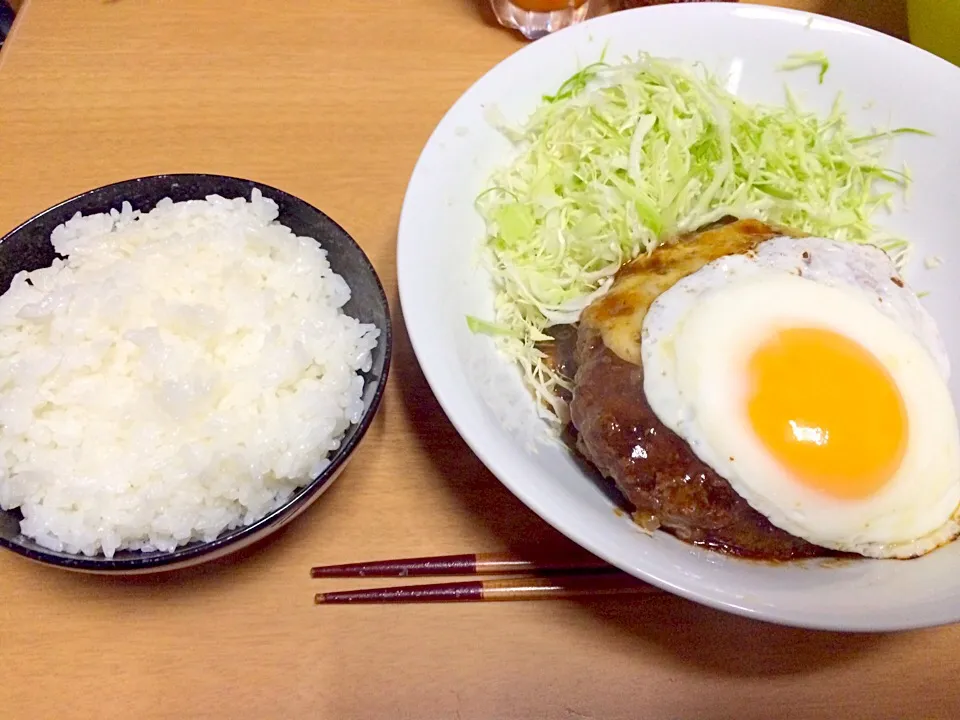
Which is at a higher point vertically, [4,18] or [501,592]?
[4,18]

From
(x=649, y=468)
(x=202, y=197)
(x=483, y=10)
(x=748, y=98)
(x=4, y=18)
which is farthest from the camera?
(x=4, y=18)

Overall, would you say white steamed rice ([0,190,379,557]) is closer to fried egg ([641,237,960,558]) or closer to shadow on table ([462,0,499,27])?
fried egg ([641,237,960,558])

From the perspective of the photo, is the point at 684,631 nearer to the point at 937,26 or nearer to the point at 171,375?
the point at 171,375

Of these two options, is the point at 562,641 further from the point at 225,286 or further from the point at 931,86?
the point at 931,86

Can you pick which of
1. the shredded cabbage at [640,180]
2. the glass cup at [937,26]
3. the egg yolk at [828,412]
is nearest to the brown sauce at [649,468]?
the egg yolk at [828,412]

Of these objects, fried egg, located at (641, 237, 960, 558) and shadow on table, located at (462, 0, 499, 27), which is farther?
shadow on table, located at (462, 0, 499, 27)

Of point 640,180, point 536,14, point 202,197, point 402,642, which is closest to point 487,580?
point 402,642

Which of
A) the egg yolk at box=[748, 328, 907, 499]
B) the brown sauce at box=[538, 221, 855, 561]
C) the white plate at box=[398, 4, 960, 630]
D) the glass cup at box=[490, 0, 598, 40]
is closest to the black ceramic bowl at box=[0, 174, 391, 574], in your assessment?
the white plate at box=[398, 4, 960, 630]
